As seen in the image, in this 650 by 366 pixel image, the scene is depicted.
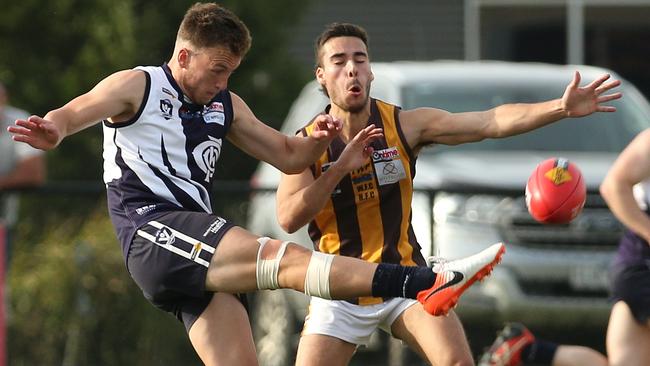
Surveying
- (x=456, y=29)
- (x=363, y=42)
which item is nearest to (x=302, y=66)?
(x=456, y=29)

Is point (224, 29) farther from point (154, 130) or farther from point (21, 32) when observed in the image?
point (21, 32)

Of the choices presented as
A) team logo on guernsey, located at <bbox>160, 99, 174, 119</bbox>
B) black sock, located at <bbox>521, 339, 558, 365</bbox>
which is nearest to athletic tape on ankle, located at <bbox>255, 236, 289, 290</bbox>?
team logo on guernsey, located at <bbox>160, 99, 174, 119</bbox>

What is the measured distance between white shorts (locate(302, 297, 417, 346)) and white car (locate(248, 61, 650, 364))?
315 centimetres

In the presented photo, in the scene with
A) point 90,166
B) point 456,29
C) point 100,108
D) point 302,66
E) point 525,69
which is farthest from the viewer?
point 456,29

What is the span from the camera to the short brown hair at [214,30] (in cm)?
745

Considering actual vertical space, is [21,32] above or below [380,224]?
below

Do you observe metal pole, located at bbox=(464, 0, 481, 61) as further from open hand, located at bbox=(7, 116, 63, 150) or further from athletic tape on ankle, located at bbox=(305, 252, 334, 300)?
open hand, located at bbox=(7, 116, 63, 150)

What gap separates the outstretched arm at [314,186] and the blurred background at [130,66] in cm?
387

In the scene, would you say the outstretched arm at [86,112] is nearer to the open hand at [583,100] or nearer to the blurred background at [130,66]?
the open hand at [583,100]

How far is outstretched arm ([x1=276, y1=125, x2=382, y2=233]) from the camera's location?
770 cm

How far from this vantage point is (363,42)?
816 centimetres

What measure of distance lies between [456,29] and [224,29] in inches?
454

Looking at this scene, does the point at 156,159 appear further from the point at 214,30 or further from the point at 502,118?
the point at 502,118

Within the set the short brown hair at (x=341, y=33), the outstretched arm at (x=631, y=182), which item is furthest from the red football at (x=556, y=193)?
the short brown hair at (x=341, y=33)
